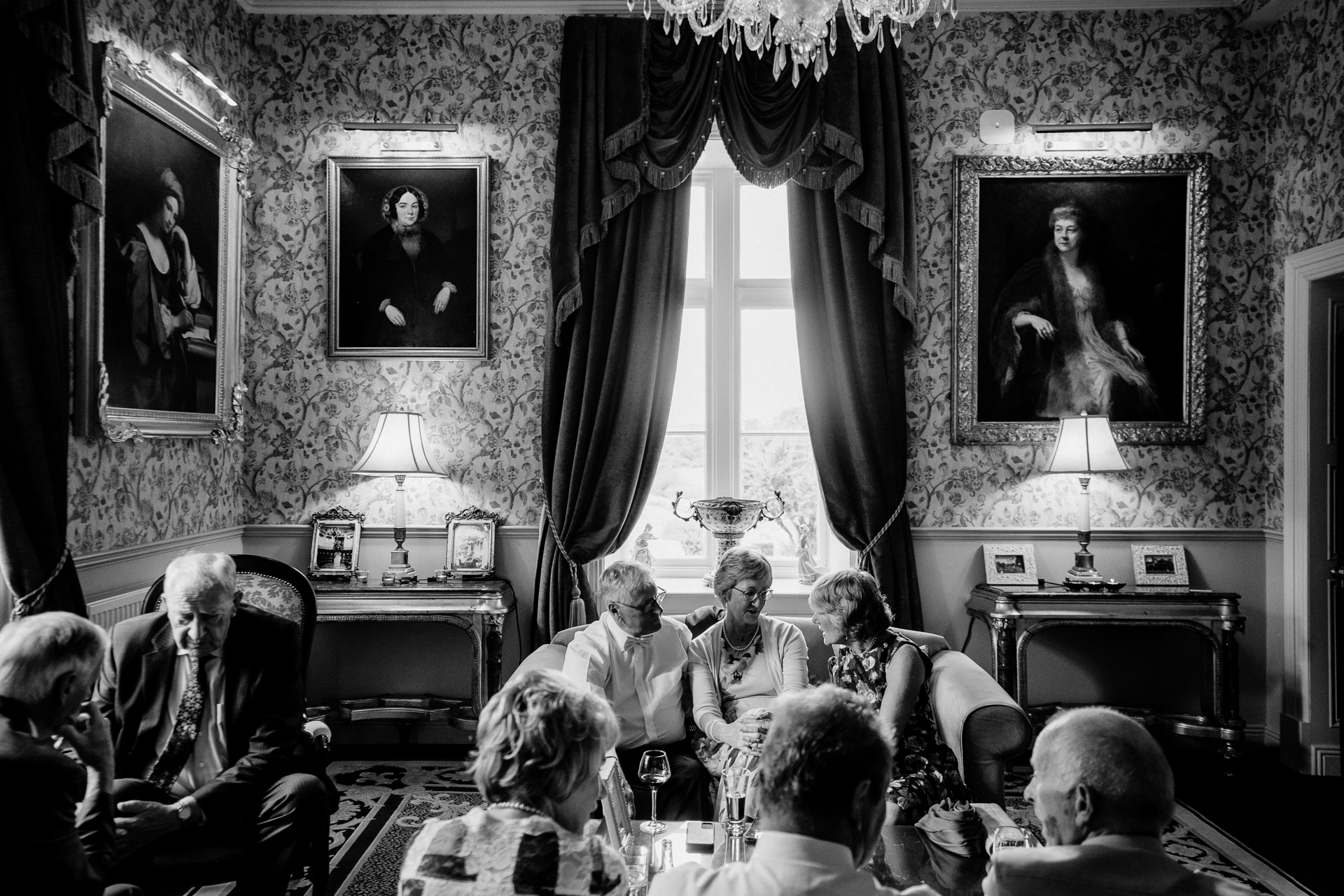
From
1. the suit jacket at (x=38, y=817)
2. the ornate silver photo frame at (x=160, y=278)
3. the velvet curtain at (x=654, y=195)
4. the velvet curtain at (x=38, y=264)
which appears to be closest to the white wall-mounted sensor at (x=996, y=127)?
the velvet curtain at (x=654, y=195)

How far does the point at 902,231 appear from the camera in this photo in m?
4.46

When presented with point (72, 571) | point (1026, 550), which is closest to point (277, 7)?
point (72, 571)

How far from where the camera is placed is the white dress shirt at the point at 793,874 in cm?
121

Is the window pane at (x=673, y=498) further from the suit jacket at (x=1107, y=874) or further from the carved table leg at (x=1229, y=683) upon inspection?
the suit jacket at (x=1107, y=874)

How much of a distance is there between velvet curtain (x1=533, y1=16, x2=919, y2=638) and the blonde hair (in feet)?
10.1

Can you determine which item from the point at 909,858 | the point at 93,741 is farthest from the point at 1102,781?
the point at 93,741

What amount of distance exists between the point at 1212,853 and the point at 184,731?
333cm

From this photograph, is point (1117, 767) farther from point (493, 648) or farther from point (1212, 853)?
point (493, 648)

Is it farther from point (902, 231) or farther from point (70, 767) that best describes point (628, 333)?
point (70, 767)

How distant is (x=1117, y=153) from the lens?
4633 millimetres

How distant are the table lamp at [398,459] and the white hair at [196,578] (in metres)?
1.80

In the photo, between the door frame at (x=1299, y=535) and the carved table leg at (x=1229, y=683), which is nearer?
the carved table leg at (x=1229, y=683)

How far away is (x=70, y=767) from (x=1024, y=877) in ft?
5.46

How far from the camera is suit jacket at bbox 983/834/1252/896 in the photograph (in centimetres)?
131
